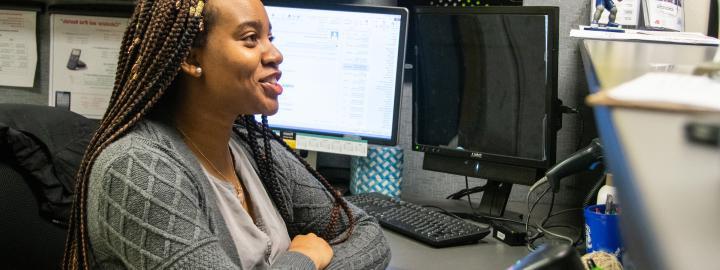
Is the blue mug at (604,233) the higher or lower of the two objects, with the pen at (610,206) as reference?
lower

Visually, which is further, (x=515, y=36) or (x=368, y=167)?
(x=368, y=167)

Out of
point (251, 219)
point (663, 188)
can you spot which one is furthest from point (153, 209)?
point (663, 188)

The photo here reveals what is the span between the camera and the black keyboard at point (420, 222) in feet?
4.84

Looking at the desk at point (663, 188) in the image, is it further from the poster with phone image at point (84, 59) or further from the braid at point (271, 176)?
the poster with phone image at point (84, 59)

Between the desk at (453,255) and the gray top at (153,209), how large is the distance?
1.19 feet

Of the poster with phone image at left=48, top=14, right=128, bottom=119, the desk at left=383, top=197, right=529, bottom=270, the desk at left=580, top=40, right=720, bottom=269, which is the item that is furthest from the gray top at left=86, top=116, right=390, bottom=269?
the poster with phone image at left=48, top=14, right=128, bottom=119

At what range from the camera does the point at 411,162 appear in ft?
6.40

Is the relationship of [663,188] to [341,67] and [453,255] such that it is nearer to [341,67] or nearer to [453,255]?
[453,255]

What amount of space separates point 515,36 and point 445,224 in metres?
0.42

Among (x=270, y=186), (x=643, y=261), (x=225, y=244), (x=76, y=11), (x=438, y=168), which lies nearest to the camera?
(x=643, y=261)

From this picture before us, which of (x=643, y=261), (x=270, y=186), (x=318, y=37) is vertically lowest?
(x=270, y=186)

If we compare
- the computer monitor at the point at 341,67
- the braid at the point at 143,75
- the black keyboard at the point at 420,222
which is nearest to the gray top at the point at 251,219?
the braid at the point at 143,75

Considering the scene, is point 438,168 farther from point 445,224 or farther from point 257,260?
point 257,260

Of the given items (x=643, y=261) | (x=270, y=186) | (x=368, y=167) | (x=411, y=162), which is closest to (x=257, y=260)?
(x=270, y=186)
